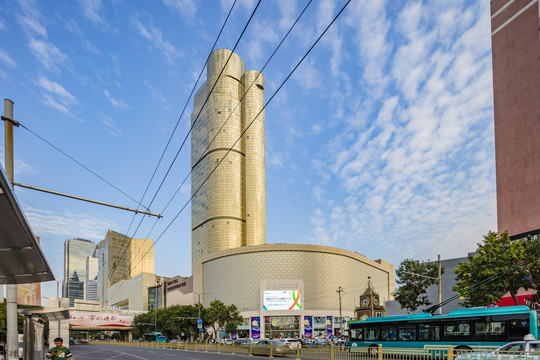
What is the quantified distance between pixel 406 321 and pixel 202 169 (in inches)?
6040

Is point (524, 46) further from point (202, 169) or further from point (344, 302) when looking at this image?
point (202, 169)

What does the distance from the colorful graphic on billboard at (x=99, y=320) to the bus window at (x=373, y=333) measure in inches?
4325

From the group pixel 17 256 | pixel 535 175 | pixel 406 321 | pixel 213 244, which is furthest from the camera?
pixel 213 244

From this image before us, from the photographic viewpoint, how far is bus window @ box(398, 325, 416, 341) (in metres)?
29.7

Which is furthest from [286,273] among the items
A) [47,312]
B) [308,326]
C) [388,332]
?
[47,312]

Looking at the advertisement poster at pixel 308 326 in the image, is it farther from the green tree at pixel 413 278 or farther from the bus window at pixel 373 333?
the bus window at pixel 373 333

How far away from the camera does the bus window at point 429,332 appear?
27820 millimetres

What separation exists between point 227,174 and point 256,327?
7110cm

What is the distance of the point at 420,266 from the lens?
51625 millimetres

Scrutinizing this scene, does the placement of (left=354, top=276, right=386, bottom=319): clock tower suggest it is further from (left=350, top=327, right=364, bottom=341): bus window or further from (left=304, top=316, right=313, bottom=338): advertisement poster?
(left=350, top=327, right=364, bottom=341): bus window

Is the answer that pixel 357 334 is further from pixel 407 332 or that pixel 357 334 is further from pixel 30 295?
pixel 30 295

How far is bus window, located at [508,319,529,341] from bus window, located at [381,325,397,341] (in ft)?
30.3

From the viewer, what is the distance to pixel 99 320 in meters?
132

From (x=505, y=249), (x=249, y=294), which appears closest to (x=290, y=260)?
(x=249, y=294)
